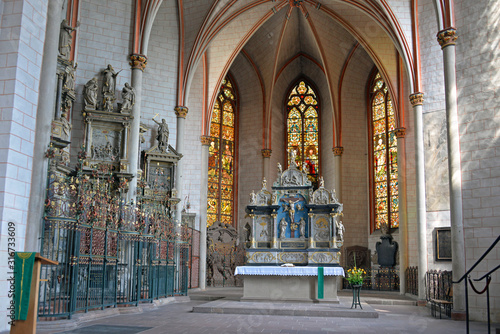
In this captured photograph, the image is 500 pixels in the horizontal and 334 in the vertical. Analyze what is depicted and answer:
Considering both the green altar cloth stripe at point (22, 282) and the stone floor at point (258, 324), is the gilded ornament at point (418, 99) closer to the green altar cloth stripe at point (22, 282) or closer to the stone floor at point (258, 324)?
the stone floor at point (258, 324)

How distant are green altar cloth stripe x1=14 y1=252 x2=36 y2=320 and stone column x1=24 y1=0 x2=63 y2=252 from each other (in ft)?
7.22

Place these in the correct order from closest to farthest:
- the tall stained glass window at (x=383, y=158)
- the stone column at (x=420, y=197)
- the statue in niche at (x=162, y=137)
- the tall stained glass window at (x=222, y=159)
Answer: the stone column at (x=420, y=197), the statue in niche at (x=162, y=137), the tall stained glass window at (x=383, y=158), the tall stained glass window at (x=222, y=159)

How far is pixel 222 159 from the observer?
27.1 meters

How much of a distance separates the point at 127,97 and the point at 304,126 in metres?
14.9

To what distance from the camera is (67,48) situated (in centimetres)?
1291

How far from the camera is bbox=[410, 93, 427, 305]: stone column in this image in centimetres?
1661

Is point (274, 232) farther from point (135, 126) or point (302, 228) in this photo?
point (135, 126)

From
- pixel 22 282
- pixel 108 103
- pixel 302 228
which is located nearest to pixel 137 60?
pixel 108 103

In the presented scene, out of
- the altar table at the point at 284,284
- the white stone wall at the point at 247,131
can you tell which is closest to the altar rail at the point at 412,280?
the altar table at the point at 284,284

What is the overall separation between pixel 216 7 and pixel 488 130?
12.6 metres

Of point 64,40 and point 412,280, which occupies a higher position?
point 64,40

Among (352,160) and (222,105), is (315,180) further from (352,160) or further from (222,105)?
(222,105)

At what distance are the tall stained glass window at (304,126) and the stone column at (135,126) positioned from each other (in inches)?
537

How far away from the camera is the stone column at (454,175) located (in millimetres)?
12117
